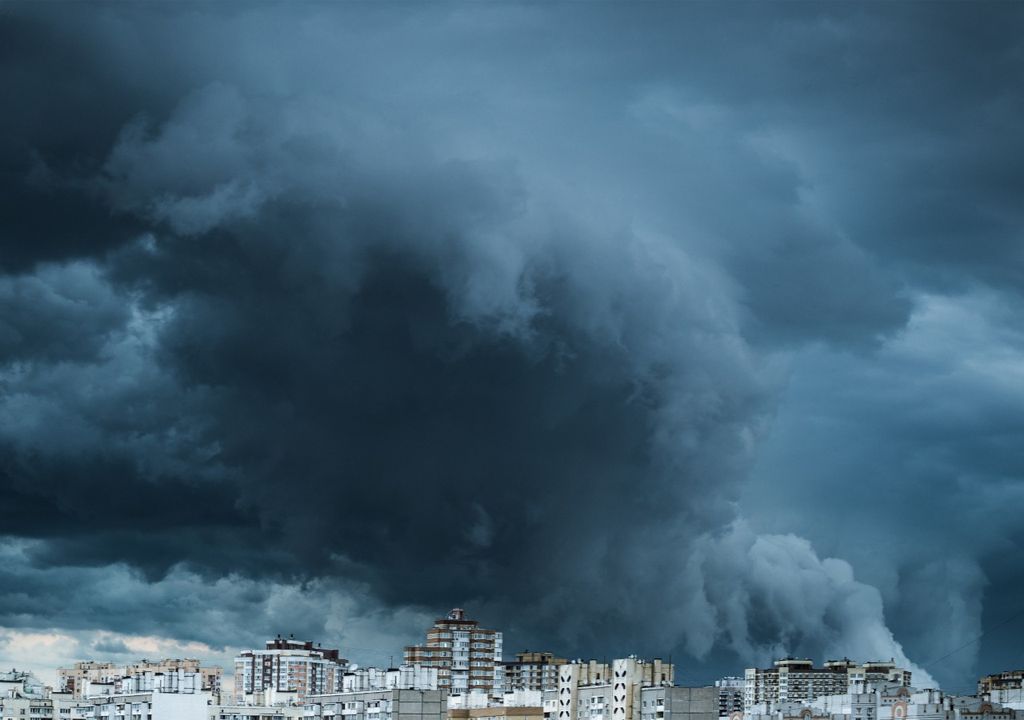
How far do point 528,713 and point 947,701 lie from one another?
1545 inches

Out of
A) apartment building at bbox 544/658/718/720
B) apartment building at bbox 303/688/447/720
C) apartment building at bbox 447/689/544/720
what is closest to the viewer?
apartment building at bbox 544/658/718/720

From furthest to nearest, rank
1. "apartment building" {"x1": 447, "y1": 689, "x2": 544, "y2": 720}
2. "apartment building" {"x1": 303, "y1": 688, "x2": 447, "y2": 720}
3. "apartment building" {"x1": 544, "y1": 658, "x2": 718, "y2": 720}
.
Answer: "apartment building" {"x1": 447, "y1": 689, "x2": 544, "y2": 720} < "apartment building" {"x1": 303, "y1": 688, "x2": 447, "y2": 720} < "apartment building" {"x1": 544, "y1": 658, "x2": 718, "y2": 720}

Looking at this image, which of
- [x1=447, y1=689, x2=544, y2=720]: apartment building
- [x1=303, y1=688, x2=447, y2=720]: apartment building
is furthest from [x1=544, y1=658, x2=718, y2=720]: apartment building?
[x1=303, y1=688, x2=447, y2=720]: apartment building

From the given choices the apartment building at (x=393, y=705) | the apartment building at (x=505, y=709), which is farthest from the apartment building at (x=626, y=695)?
the apartment building at (x=393, y=705)

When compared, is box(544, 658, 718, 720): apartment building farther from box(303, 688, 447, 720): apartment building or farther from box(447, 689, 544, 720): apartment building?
box(303, 688, 447, 720): apartment building

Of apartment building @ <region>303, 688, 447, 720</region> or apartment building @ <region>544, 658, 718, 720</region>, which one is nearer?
apartment building @ <region>544, 658, 718, 720</region>

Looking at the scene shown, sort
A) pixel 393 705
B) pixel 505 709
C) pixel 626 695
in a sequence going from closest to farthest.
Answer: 1. pixel 626 695
2. pixel 393 705
3. pixel 505 709

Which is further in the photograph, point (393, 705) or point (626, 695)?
point (393, 705)

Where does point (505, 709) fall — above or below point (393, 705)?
below

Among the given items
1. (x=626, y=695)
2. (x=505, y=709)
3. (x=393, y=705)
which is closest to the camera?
(x=626, y=695)

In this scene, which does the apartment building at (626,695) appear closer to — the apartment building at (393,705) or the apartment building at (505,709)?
the apartment building at (505,709)

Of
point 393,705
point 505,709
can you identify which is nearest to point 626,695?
point 393,705

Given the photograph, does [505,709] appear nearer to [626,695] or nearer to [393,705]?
[393,705]

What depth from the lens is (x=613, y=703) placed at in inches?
5758
